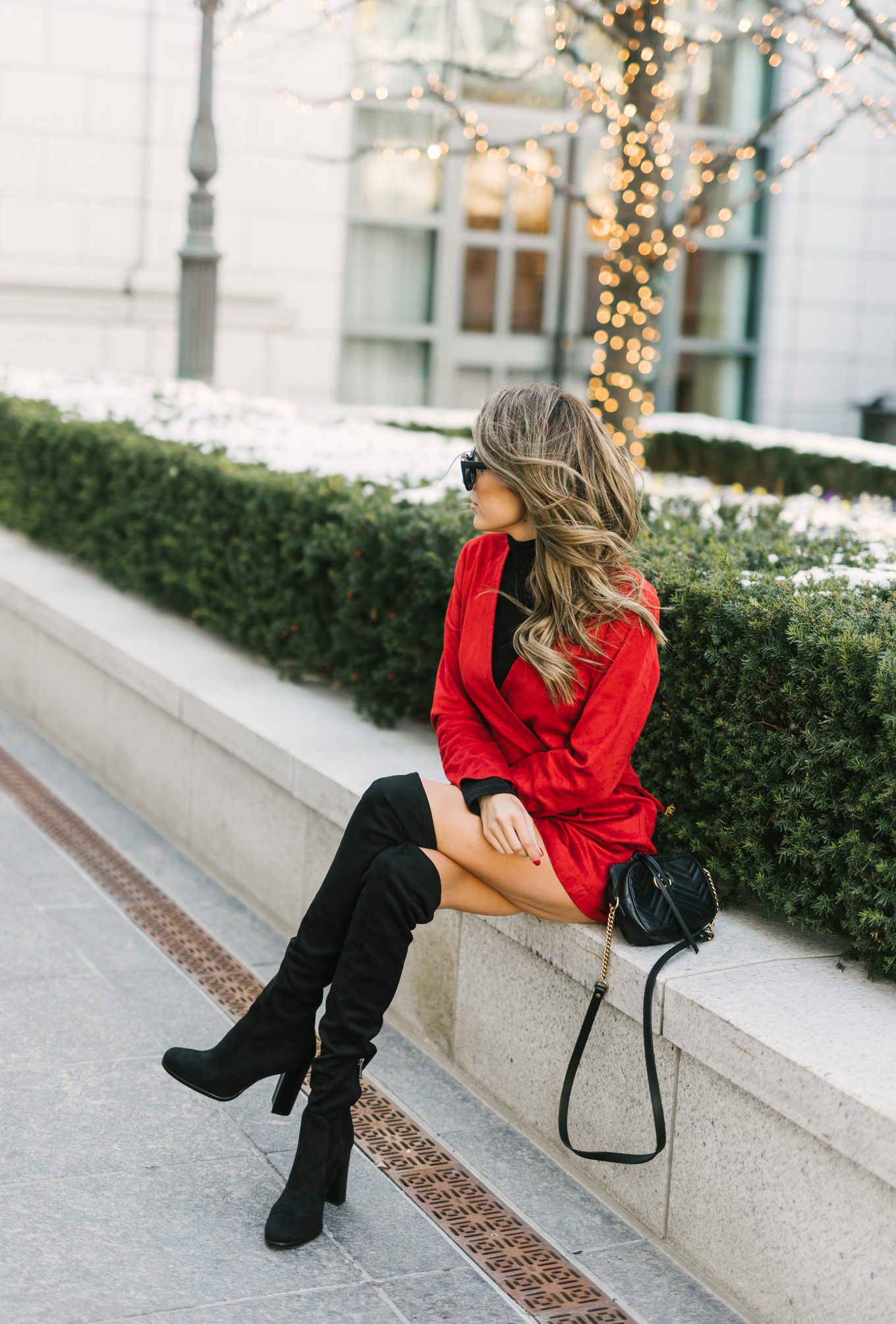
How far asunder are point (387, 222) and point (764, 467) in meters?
6.59

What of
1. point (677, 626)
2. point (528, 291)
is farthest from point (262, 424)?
point (528, 291)

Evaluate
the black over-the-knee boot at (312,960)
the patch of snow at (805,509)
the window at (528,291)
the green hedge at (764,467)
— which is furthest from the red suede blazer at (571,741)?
the window at (528,291)

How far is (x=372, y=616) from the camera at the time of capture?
15.1 feet

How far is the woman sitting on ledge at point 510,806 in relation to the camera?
286 cm

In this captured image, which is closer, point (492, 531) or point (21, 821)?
point (492, 531)

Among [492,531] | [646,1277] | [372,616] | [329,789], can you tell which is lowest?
[646,1277]

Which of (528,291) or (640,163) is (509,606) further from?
(528,291)

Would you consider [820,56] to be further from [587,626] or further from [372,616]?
[587,626]

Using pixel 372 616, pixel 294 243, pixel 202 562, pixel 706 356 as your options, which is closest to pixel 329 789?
pixel 372 616

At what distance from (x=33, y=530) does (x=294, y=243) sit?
28.9 ft

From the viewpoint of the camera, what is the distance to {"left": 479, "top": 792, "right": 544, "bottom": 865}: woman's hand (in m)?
2.87

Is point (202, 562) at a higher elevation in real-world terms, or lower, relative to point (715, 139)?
lower

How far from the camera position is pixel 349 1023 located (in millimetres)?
2834

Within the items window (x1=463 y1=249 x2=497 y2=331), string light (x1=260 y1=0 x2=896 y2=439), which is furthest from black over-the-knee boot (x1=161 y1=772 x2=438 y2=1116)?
window (x1=463 y1=249 x2=497 y2=331)
